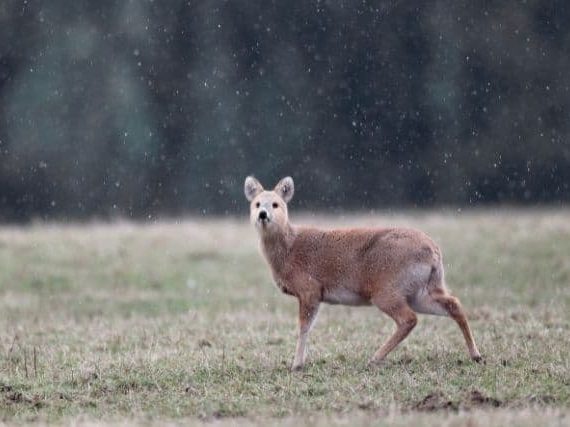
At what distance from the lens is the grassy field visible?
8.88 m

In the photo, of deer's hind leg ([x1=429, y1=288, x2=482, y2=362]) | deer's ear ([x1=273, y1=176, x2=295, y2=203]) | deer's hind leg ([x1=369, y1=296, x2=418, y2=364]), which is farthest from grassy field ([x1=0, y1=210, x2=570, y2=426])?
deer's ear ([x1=273, y1=176, x2=295, y2=203])

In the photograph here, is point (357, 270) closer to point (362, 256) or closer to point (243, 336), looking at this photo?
point (362, 256)

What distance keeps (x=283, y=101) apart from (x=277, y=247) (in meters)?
27.3

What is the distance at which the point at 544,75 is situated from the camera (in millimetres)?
36406

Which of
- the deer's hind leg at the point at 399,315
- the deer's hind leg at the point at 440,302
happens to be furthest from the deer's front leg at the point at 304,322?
the deer's hind leg at the point at 440,302

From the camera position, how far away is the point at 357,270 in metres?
10.4

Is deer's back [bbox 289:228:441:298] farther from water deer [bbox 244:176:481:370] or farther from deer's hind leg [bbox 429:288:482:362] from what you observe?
deer's hind leg [bbox 429:288:482:362]

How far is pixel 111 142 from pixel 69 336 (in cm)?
2468

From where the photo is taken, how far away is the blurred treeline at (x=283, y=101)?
3650 cm

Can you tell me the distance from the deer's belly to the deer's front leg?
5.7 inches

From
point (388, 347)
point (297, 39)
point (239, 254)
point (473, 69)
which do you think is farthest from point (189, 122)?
point (388, 347)

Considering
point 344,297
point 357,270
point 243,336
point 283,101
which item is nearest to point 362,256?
point 357,270

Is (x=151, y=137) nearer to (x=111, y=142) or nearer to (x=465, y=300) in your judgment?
(x=111, y=142)

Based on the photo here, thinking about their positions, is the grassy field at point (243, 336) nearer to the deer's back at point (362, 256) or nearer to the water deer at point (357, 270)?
the water deer at point (357, 270)
